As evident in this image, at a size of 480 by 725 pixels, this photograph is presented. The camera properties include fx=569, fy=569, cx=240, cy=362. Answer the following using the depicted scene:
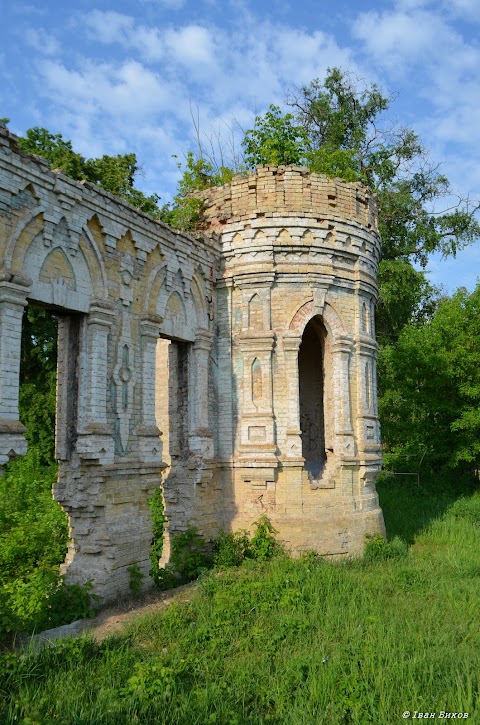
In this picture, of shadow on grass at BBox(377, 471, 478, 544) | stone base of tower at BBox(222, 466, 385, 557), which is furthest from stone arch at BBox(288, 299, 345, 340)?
shadow on grass at BBox(377, 471, 478, 544)

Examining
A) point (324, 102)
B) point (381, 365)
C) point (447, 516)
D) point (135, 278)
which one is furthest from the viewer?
point (324, 102)

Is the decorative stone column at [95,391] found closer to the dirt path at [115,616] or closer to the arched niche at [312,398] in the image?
the dirt path at [115,616]

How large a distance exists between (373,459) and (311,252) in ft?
13.2

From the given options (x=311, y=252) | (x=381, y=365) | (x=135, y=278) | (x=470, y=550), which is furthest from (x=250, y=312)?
(x=381, y=365)

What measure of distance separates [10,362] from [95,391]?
4.66ft

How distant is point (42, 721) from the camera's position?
3918mm

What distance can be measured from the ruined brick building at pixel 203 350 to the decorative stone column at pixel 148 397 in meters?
0.02

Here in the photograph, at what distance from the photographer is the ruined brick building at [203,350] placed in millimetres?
7496

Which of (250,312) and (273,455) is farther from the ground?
(250,312)

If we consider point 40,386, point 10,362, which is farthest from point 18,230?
point 40,386

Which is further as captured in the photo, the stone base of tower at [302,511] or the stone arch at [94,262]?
the stone base of tower at [302,511]

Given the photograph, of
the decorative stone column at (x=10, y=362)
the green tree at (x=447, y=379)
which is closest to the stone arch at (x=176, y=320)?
the decorative stone column at (x=10, y=362)

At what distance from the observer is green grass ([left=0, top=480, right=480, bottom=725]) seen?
174 inches

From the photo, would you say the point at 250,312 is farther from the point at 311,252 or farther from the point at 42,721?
the point at 42,721
